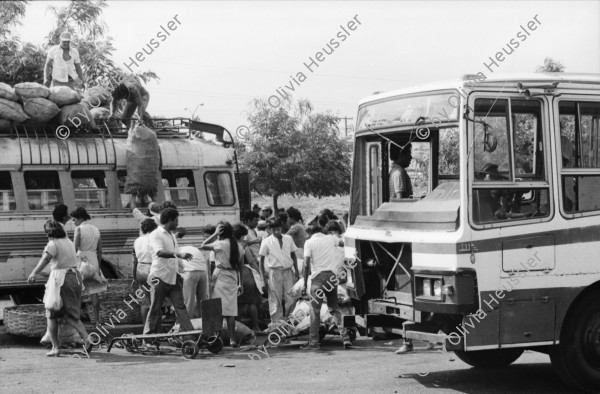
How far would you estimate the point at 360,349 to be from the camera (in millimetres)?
12055

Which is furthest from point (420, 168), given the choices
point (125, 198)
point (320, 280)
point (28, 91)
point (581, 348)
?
point (28, 91)

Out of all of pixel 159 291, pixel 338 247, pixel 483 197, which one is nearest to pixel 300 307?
pixel 338 247

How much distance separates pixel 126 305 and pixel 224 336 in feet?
5.95

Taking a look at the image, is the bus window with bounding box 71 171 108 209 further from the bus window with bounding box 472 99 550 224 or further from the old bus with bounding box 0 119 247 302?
the bus window with bounding box 472 99 550 224

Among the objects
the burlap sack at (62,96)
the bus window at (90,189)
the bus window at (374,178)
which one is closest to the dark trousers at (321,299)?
the bus window at (374,178)

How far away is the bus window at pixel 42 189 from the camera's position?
1462cm

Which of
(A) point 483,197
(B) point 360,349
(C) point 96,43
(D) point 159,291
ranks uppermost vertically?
(C) point 96,43

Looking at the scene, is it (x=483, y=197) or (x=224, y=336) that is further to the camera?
(x=224, y=336)

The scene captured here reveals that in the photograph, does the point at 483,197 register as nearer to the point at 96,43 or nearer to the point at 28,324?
the point at 28,324

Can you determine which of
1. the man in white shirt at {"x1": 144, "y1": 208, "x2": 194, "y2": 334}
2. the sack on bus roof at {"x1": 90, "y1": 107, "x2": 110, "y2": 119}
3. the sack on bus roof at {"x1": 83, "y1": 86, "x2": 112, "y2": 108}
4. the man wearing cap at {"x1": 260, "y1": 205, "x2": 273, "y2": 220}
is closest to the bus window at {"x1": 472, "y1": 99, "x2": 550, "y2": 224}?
the man in white shirt at {"x1": 144, "y1": 208, "x2": 194, "y2": 334}

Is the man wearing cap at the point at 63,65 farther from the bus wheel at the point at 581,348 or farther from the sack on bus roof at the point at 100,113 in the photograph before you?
the bus wheel at the point at 581,348

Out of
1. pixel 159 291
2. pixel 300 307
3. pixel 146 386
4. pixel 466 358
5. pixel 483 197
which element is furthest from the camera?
pixel 300 307

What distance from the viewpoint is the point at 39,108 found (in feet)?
47.7

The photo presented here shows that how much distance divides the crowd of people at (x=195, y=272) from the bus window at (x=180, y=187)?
2.84 meters
